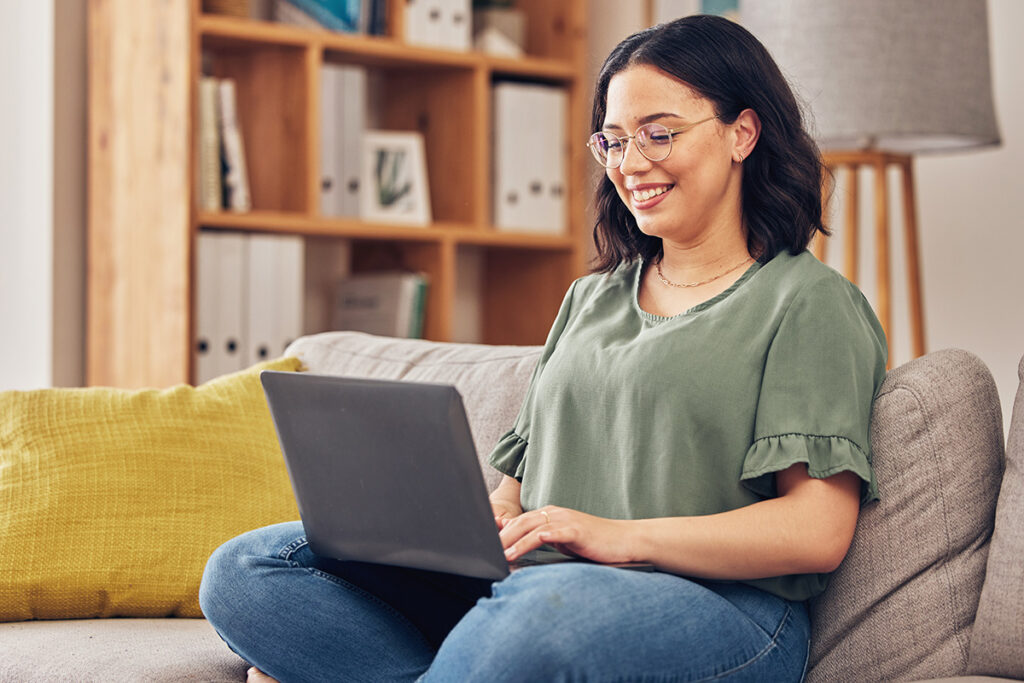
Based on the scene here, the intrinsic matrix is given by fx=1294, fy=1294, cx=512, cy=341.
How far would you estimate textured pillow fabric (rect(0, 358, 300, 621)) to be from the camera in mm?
1725

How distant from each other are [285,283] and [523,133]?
736 millimetres

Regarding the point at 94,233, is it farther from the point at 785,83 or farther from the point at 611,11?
the point at 785,83

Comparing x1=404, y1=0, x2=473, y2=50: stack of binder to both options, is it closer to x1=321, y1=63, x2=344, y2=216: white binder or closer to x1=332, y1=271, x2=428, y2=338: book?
x1=321, y1=63, x2=344, y2=216: white binder

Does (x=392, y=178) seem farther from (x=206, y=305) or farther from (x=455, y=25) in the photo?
(x=206, y=305)

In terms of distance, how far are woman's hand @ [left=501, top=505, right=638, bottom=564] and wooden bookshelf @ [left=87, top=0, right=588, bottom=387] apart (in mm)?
1674

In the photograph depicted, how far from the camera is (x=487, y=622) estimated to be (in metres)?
1.14

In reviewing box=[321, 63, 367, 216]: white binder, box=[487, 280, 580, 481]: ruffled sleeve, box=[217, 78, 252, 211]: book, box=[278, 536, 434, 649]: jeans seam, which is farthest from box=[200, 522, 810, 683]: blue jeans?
box=[321, 63, 367, 216]: white binder

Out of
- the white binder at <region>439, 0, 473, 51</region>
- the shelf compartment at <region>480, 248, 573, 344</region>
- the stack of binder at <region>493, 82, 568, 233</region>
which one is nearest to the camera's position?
the white binder at <region>439, 0, 473, 51</region>

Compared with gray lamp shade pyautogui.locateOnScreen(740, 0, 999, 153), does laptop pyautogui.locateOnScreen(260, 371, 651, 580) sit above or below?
below

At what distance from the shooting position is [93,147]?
301cm

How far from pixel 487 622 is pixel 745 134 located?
0.65m

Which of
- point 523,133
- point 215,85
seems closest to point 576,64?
point 523,133

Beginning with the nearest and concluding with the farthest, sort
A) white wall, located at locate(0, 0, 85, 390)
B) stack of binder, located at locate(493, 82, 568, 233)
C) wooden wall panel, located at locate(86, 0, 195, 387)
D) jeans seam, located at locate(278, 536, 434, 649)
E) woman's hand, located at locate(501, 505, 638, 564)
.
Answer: woman's hand, located at locate(501, 505, 638, 564) < jeans seam, located at locate(278, 536, 434, 649) < wooden wall panel, located at locate(86, 0, 195, 387) < white wall, located at locate(0, 0, 85, 390) < stack of binder, located at locate(493, 82, 568, 233)

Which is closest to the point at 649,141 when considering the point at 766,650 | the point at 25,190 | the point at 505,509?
the point at 505,509
